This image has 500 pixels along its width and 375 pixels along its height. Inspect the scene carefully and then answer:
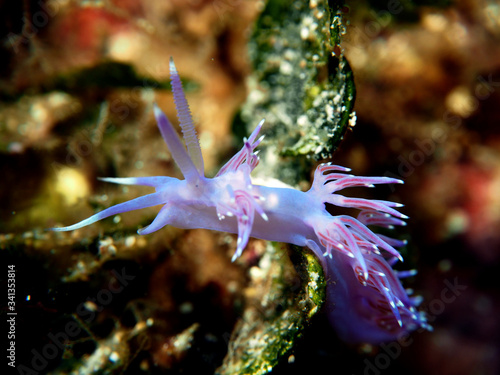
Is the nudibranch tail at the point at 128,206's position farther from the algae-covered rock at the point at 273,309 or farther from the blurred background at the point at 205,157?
the algae-covered rock at the point at 273,309

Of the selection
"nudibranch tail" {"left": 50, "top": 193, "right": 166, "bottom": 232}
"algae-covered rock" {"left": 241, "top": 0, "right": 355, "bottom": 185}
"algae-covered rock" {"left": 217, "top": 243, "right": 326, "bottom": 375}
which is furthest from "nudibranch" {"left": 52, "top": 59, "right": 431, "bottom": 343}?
Answer: "algae-covered rock" {"left": 241, "top": 0, "right": 355, "bottom": 185}

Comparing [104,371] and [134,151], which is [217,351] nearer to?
[104,371]

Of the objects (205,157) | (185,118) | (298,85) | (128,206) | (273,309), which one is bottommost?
(273,309)

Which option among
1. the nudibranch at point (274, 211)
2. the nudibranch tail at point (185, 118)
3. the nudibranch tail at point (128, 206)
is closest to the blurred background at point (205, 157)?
the nudibranch at point (274, 211)

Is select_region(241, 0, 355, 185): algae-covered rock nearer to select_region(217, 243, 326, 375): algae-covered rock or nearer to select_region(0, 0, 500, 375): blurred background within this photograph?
select_region(0, 0, 500, 375): blurred background

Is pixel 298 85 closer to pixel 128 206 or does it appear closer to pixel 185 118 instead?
pixel 185 118

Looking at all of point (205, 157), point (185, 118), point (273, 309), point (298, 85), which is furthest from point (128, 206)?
point (298, 85)
